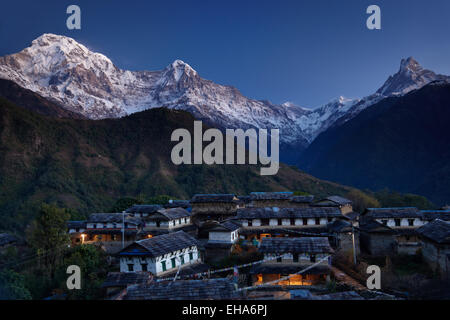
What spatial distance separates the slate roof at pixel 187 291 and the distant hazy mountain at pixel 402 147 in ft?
453

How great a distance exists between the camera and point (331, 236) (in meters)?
40.2

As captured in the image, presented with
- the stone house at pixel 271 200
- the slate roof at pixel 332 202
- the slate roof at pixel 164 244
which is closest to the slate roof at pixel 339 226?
the slate roof at pixel 332 202

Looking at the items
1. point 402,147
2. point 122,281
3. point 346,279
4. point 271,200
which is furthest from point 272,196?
point 402,147

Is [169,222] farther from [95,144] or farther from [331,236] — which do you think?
[95,144]

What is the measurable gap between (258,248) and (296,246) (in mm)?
5198

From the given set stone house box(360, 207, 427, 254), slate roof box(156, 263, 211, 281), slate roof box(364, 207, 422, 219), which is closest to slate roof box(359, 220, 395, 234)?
stone house box(360, 207, 427, 254)

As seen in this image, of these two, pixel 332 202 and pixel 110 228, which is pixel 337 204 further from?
pixel 110 228

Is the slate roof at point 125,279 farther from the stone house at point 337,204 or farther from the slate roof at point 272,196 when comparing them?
the stone house at point 337,204

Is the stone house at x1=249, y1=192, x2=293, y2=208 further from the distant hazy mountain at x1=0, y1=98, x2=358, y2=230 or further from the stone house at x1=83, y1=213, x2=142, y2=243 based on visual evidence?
the distant hazy mountain at x1=0, y1=98, x2=358, y2=230

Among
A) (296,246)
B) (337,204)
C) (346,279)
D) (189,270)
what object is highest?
(337,204)

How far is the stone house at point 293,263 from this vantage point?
28.5 metres

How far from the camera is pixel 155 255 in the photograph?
31.3 m
